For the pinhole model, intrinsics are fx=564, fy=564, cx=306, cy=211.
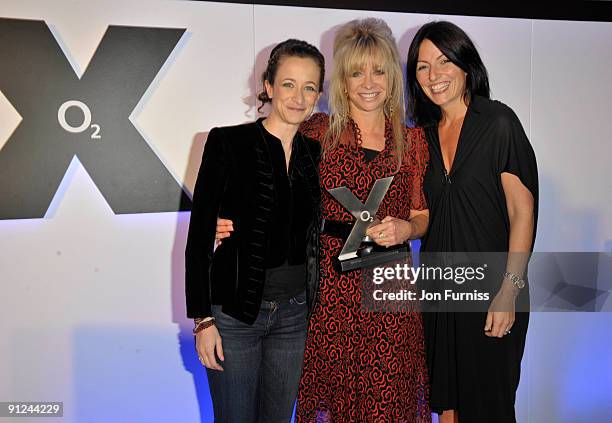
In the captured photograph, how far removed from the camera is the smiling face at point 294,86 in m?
1.92

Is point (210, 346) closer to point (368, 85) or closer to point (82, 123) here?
point (368, 85)

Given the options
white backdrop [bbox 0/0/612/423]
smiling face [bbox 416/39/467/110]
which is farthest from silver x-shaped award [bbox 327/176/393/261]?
white backdrop [bbox 0/0/612/423]

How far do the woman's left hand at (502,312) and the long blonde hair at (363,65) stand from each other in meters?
0.69

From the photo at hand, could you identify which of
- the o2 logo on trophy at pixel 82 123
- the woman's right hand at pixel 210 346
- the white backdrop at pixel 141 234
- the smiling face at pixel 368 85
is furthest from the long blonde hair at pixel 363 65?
the o2 logo on trophy at pixel 82 123

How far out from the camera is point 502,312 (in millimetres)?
2283

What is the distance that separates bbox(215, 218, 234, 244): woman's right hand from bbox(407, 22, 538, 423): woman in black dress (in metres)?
0.92

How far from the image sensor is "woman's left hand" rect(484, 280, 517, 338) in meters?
2.27

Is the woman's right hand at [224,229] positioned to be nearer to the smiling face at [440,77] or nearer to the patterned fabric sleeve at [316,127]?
the patterned fabric sleeve at [316,127]

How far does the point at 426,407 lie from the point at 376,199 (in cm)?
92

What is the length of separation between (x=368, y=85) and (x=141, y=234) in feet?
5.09

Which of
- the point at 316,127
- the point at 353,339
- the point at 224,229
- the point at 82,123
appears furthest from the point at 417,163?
the point at 82,123

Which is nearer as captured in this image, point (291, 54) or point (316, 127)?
point (291, 54)

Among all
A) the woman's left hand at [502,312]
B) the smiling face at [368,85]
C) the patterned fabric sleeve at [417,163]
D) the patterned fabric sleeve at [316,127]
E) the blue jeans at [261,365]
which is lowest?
the blue jeans at [261,365]

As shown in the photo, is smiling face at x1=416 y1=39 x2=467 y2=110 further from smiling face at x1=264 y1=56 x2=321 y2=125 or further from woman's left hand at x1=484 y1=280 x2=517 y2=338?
woman's left hand at x1=484 y1=280 x2=517 y2=338
